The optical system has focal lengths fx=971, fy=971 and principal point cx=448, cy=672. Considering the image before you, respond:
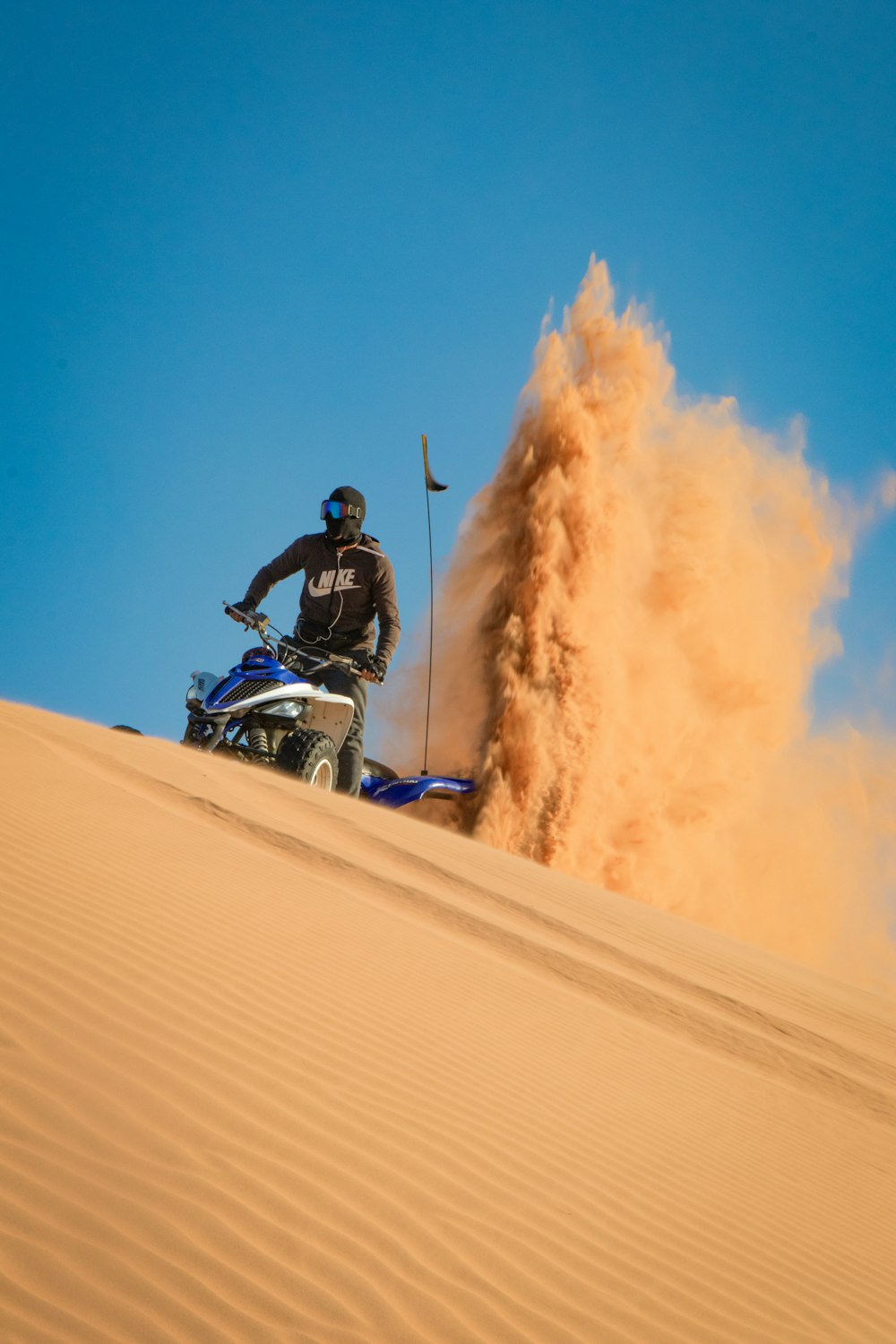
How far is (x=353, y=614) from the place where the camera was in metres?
8.88

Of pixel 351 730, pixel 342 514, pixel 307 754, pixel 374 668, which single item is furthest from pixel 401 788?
pixel 342 514

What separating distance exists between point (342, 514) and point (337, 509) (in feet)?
0.22

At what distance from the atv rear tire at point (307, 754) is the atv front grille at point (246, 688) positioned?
0.53 metres

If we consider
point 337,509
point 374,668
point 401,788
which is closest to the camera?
point 374,668

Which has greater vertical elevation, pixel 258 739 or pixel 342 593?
pixel 342 593

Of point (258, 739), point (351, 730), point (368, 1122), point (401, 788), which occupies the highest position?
point (351, 730)

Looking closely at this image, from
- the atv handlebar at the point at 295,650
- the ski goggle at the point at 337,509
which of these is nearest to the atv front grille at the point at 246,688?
the atv handlebar at the point at 295,650

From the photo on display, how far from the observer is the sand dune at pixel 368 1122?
6.76 ft

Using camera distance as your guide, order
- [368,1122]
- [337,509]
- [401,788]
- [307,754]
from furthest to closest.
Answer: [401,788] < [337,509] < [307,754] < [368,1122]

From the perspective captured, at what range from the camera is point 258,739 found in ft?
25.9

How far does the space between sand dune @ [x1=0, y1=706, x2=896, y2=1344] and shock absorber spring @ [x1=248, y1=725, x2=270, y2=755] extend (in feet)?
7.09

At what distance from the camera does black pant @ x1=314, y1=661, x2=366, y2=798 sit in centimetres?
848

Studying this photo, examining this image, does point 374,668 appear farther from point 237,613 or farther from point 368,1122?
point 368,1122

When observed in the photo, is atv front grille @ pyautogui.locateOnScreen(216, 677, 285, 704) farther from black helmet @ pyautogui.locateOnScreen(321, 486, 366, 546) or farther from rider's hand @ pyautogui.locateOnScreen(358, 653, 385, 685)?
black helmet @ pyautogui.locateOnScreen(321, 486, 366, 546)
